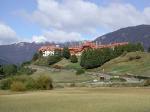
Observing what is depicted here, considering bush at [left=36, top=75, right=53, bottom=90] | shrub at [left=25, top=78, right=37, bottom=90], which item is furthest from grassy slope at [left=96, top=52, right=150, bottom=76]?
shrub at [left=25, top=78, right=37, bottom=90]

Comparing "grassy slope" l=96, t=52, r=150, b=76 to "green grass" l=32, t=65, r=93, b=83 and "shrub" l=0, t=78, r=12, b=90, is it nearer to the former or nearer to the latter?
"green grass" l=32, t=65, r=93, b=83

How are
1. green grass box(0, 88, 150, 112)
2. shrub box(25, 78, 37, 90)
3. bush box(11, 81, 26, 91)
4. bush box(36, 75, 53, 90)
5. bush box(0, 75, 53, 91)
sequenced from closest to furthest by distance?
1. green grass box(0, 88, 150, 112)
2. bush box(11, 81, 26, 91)
3. bush box(0, 75, 53, 91)
4. shrub box(25, 78, 37, 90)
5. bush box(36, 75, 53, 90)

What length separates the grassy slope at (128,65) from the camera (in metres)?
170

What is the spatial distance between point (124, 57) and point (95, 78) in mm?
64608

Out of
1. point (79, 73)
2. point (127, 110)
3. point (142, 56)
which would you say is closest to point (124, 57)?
point (142, 56)

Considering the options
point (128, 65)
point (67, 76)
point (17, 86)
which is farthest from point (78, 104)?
point (128, 65)

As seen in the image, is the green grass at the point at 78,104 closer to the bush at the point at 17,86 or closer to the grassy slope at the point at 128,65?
the bush at the point at 17,86

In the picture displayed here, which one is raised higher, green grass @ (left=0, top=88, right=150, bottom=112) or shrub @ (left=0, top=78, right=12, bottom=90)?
green grass @ (left=0, top=88, right=150, bottom=112)

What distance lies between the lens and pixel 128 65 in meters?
185

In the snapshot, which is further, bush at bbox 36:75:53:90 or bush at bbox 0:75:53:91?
bush at bbox 36:75:53:90

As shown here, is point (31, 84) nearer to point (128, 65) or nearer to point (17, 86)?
point (17, 86)

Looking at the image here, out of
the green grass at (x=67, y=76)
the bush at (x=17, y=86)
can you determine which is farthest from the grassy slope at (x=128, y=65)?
the bush at (x=17, y=86)

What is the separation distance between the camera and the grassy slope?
558ft

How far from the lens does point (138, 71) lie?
550 feet
